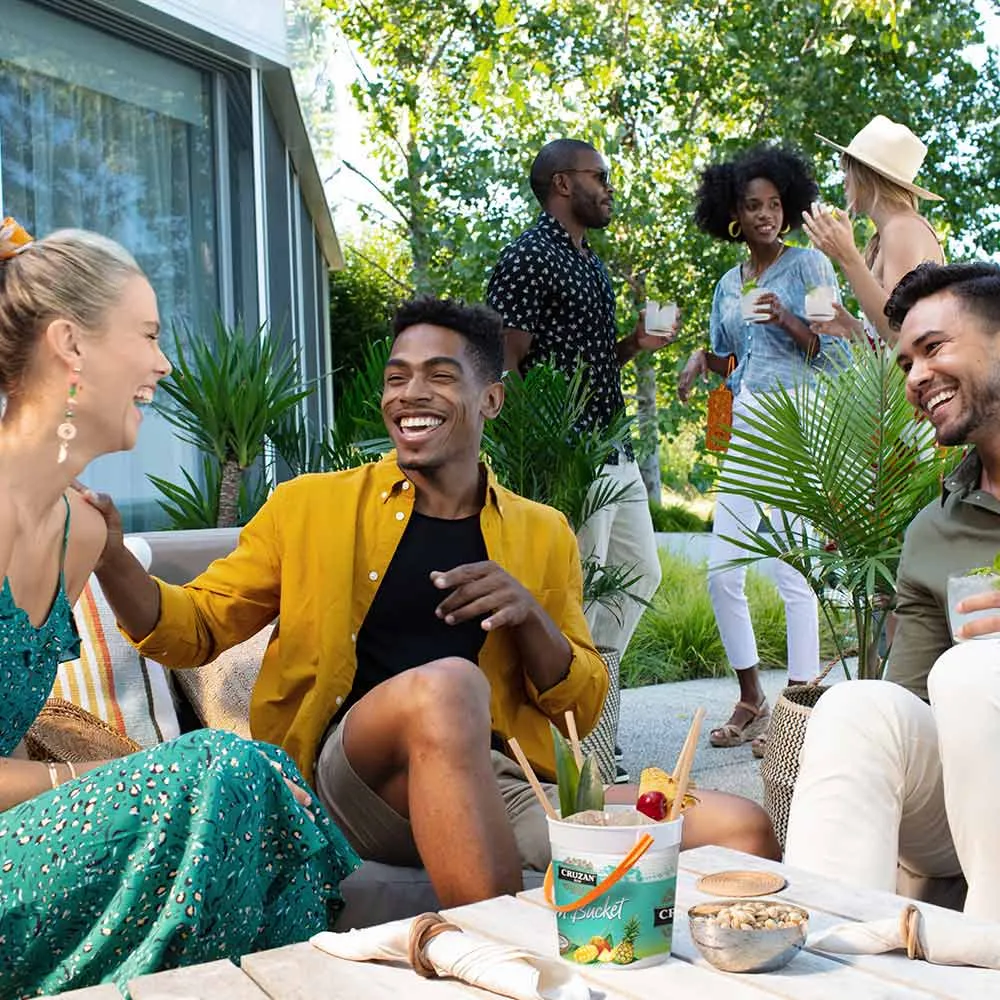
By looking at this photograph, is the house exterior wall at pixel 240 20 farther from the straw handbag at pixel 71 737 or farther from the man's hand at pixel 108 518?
the straw handbag at pixel 71 737

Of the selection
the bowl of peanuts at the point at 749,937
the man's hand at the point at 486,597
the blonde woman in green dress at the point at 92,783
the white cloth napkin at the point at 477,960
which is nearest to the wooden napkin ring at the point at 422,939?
the white cloth napkin at the point at 477,960

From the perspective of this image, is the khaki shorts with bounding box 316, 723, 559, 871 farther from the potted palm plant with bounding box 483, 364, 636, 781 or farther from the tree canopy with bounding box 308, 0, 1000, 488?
the tree canopy with bounding box 308, 0, 1000, 488

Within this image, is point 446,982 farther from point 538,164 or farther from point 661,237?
point 661,237

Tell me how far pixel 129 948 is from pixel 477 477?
153 cm

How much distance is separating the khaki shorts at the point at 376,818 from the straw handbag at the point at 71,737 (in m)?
0.41

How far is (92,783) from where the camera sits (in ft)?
6.24

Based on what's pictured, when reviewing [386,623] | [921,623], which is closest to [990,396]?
[921,623]

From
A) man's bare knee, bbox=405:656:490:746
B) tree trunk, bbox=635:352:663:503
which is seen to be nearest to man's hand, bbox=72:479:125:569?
man's bare knee, bbox=405:656:490:746

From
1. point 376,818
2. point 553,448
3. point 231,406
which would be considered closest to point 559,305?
point 553,448

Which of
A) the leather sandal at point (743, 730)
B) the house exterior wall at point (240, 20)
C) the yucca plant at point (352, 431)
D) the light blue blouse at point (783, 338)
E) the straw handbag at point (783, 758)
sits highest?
the house exterior wall at point (240, 20)

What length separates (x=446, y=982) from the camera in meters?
1.56

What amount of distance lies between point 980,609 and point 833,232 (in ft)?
6.73

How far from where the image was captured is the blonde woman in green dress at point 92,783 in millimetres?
1855

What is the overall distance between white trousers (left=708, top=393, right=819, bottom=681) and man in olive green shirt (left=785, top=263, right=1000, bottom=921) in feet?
7.04
